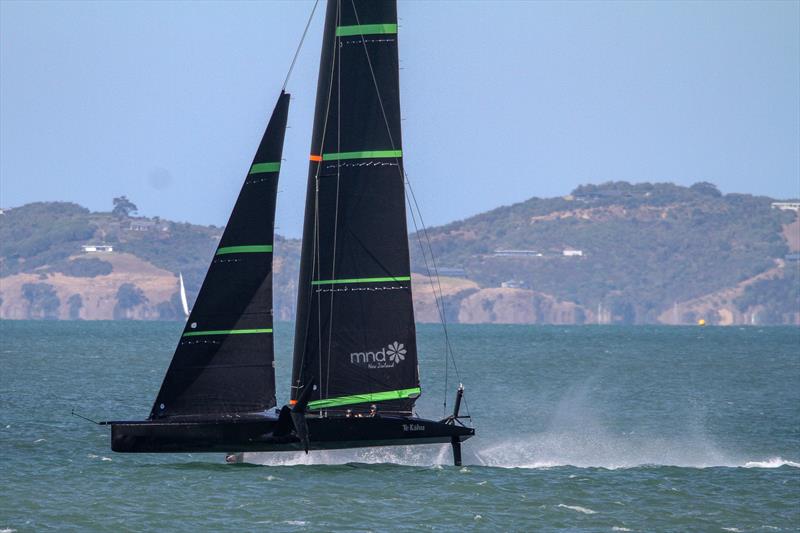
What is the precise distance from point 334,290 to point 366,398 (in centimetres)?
240

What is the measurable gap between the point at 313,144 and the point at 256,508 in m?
7.63

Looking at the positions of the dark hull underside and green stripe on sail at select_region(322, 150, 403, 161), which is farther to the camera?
green stripe on sail at select_region(322, 150, 403, 161)

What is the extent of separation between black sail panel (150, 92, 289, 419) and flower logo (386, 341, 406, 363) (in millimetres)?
2529

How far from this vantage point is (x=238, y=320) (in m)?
31.7

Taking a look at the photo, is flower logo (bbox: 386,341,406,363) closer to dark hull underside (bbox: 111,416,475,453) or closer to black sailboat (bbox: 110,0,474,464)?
black sailboat (bbox: 110,0,474,464)

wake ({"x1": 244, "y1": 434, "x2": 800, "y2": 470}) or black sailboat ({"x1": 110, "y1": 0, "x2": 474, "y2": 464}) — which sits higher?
black sailboat ({"x1": 110, "y1": 0, "x2": 474, "y2": 464})

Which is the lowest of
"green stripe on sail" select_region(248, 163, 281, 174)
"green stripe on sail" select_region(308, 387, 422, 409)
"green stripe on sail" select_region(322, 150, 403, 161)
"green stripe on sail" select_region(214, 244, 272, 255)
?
"green stripe on sail" select_region(308, 387, 422, 409)

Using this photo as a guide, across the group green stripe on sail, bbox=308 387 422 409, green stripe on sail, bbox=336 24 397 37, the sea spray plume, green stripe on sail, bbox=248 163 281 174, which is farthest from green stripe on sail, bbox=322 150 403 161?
the sea spray plume

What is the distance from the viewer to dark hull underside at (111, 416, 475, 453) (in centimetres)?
3072

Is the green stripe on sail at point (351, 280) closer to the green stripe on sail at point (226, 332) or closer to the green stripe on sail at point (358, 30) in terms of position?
the green stripe on sail at point (226, 332)

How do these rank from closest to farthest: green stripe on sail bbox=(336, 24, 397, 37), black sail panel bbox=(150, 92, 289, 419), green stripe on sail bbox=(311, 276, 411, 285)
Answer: green stripe on sail bbox=(336, 24, 397, 37), black sail panel bbox=(150, 92, 289, 419), green stripe on sail bbox=(311, 276, 411, 285)

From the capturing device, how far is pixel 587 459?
40031mm

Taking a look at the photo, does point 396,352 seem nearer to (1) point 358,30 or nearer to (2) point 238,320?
(2) point 238,320

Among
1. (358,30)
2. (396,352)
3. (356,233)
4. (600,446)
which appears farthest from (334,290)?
(600,446)
